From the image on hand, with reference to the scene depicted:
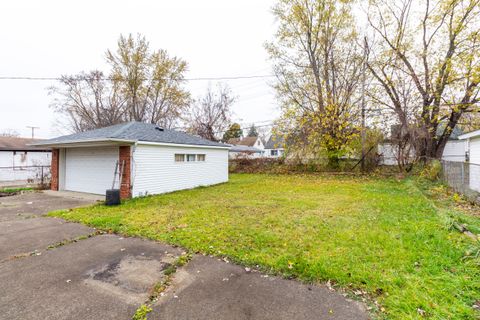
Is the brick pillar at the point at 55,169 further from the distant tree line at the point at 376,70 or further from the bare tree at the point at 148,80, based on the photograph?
the distant tree line at the point at 376,70

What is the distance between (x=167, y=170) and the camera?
10.0 meters

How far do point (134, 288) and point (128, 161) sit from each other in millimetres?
6512

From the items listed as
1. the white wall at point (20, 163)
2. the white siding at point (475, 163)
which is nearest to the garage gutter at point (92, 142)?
the white wall at point (20, 163)

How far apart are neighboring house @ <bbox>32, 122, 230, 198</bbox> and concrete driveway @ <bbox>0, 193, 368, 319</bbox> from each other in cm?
442

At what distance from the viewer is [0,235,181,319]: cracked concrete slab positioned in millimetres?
2383

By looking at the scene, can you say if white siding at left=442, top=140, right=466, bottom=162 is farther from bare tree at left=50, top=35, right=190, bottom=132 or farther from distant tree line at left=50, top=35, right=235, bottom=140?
bare tree at left=50, top=35, right=190, bottom=132

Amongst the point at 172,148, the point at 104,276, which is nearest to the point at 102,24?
the point at 172,148

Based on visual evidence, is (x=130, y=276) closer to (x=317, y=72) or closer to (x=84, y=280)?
(x=84, y=280)

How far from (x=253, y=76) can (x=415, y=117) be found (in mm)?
10669

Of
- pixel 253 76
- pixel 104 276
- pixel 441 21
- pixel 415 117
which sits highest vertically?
pixel 441 21

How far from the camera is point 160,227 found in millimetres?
5125

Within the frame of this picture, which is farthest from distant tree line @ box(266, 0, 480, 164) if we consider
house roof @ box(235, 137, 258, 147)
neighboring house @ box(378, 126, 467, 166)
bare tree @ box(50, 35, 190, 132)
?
house roof @ box(235, 137, 258, 147)

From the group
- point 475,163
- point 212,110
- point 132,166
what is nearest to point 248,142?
point 212,110

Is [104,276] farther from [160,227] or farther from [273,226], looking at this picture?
[273,226]
